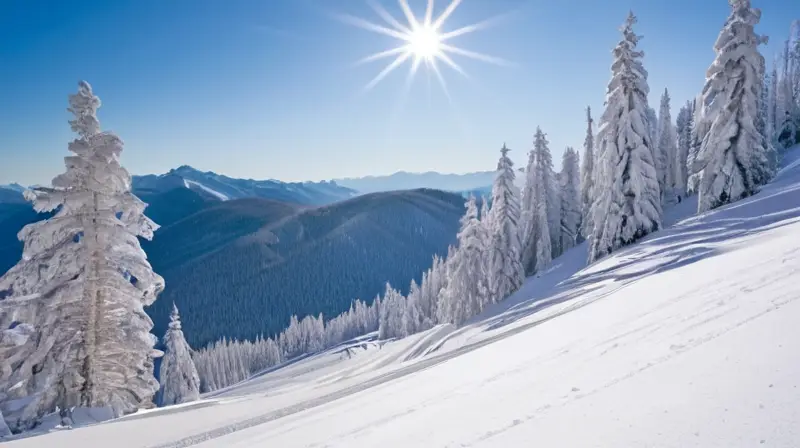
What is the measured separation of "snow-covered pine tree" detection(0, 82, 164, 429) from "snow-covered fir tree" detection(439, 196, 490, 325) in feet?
79.9

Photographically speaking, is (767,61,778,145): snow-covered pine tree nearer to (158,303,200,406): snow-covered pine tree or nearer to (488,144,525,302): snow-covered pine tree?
(488,144,525,302): snow-covered pine tree

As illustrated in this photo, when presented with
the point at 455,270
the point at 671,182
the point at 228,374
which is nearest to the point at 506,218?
the point at 455,270

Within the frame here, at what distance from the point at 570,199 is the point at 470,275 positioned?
62.4ft

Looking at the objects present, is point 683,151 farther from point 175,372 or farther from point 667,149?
point 175,372

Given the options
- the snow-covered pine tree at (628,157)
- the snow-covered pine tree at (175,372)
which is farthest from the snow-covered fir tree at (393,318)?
the snow-covered pine tree at (628,157)

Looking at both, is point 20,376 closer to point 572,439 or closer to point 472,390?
point 472,390

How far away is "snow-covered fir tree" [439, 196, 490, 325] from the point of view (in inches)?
1331

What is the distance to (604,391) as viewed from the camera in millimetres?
5055

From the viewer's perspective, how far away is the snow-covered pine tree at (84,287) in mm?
12641

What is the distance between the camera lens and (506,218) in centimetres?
3344

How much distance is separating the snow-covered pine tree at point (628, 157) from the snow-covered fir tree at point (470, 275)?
11.0 m

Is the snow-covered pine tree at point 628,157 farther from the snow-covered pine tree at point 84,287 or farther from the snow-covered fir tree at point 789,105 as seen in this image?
the snow-covered fir tree at point 789,105

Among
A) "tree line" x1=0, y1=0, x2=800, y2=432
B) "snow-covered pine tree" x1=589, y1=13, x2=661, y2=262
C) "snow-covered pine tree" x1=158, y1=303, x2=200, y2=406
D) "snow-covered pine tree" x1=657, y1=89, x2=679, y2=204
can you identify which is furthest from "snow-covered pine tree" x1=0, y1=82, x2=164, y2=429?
"snow-covered pine tree" x1=657, y1=89, x2=679, y2=204

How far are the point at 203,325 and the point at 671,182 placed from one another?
172 metres
